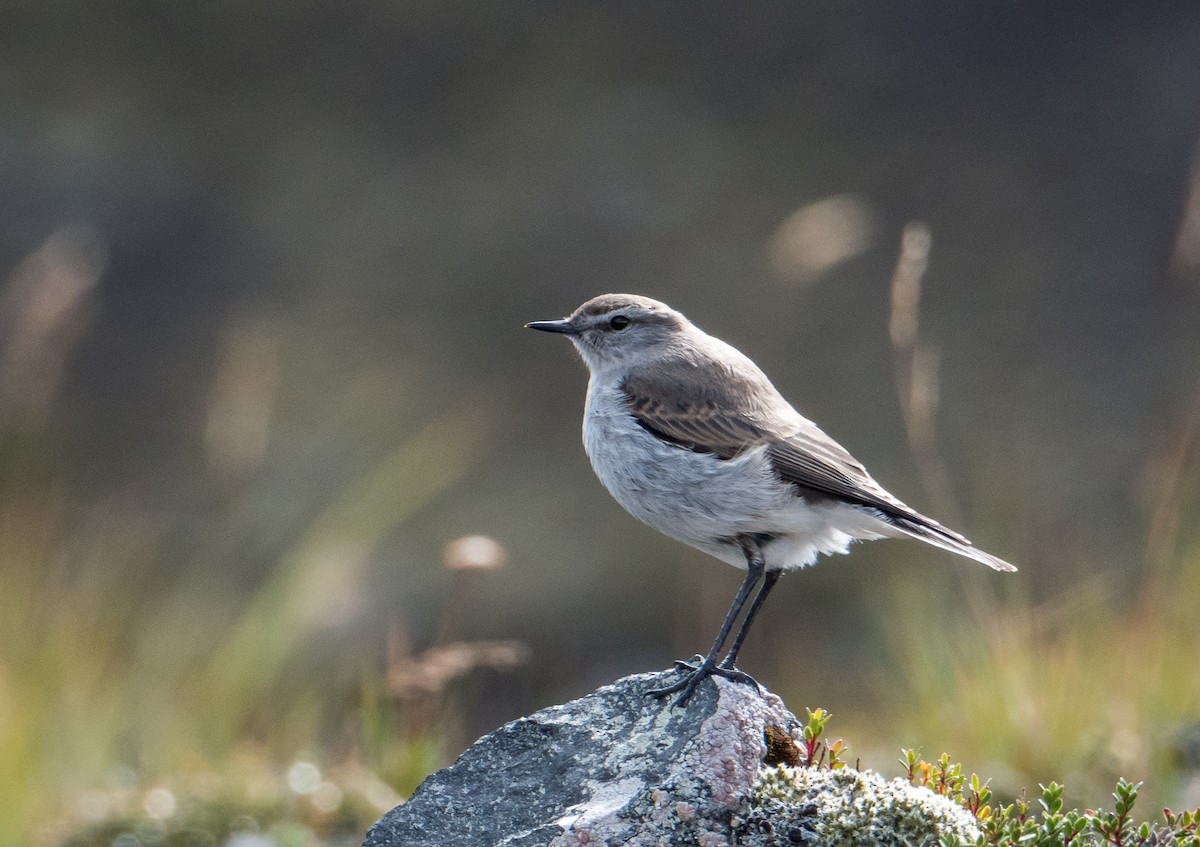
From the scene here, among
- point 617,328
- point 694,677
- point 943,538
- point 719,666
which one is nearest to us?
point 694,677

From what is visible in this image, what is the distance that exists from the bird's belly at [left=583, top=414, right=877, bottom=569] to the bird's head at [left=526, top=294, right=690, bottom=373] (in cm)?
76

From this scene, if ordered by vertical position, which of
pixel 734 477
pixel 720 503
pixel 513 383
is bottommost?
pixel 720 503

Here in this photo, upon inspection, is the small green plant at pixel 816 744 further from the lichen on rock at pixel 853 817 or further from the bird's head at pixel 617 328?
the bird's head at pixel 617 328

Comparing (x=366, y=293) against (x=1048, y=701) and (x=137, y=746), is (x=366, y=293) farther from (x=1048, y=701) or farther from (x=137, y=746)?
(x=1048, y=701)

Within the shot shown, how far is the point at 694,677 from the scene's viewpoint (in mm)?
4020

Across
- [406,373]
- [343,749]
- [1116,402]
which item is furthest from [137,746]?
[1116,402]

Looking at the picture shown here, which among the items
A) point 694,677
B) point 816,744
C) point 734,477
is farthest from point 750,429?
point 816,744

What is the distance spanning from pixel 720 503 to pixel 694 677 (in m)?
0.73

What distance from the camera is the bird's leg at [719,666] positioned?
4004 millimetres

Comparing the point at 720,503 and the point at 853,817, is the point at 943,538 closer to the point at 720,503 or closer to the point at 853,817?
the point at 720,503

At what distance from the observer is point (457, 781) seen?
3.85 m

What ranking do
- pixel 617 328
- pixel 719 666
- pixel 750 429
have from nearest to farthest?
pixel 719 666, pixel 750 429, pixel 617 328

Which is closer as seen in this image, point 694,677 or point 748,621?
point 694,677

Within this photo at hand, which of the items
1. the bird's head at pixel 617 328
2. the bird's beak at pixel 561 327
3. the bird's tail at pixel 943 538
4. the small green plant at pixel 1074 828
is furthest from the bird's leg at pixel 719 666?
the bird's beak at pixel 561 327
